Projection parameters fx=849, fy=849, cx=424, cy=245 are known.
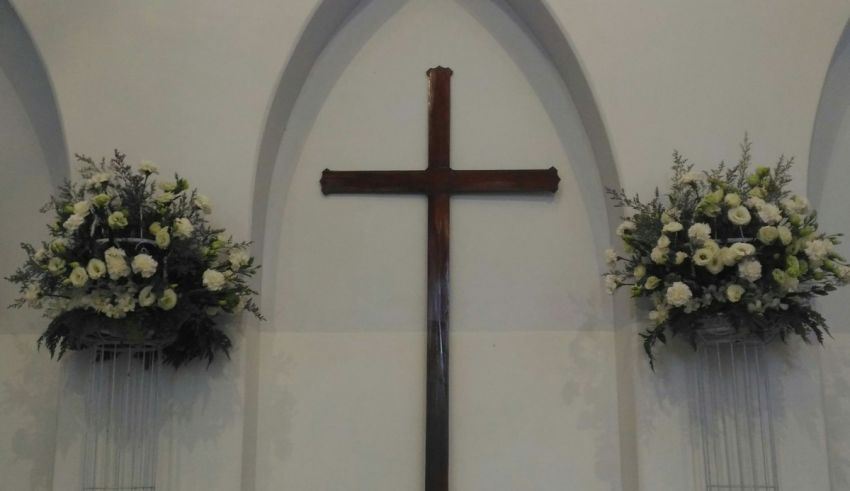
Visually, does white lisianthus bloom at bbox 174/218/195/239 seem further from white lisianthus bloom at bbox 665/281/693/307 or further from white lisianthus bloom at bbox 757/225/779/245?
white lisianthus bloom at bbox 757/225/779/245

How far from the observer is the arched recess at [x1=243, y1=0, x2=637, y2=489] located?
11.0 ft

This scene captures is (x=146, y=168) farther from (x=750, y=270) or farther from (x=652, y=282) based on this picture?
(x=750, y=270)

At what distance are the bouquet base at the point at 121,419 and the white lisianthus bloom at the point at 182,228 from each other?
479mm

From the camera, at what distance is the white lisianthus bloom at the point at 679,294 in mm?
2760

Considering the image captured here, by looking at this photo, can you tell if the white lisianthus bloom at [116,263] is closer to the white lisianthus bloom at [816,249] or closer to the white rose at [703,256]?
the white rose at [703,256]

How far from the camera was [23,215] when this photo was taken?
11.7ft

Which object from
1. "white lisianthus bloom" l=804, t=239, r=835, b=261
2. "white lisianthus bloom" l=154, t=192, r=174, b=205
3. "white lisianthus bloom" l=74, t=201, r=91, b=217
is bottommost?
"white lisianthus bloom" l=804, t=239, r=835, b=261

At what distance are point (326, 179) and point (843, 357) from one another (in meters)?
2.19

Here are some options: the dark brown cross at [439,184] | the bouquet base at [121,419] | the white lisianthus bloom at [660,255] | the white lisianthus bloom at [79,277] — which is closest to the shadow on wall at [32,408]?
the bouquet base at [121,419]

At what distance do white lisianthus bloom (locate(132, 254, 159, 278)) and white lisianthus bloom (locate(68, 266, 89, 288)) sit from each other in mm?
154

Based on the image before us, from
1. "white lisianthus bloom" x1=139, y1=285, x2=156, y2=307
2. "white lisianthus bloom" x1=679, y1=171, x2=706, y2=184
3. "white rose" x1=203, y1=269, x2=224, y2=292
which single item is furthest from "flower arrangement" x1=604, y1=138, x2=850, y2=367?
"white lisianthus bloom" x1=139, y1=285, x2=156, y2=307

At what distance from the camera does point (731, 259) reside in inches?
107

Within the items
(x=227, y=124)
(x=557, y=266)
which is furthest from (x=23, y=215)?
(x=557, y=266)

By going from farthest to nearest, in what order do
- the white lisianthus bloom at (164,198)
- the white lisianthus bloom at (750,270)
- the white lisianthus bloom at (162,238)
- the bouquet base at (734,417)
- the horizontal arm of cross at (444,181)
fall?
the horizontal arm of cross at (444,181)
the bouquet base at (734,417)
the white lisianthus bloom at (164,198)
the white lisianthus bloom at (162,238)
the white lisianthus bloom at (750,270)
